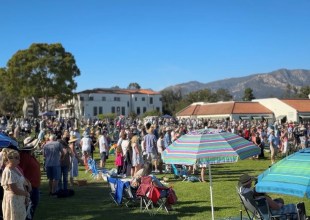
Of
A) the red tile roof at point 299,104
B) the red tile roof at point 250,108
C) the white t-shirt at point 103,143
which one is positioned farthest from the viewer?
the red tile roof at point 250,108

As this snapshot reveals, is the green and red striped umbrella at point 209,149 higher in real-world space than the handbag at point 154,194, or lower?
higher

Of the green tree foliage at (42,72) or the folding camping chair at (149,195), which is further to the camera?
the green tree foliage at (42,72)

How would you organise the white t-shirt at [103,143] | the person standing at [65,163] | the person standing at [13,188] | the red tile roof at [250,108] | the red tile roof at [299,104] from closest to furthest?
the person standing at [13,188] < the person standing at [65,163] < the white t-shirt at [103,143] < the red tile roof at [299,104] < the red tile roof at [250,108]

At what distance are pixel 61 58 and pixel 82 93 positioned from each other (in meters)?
29.1

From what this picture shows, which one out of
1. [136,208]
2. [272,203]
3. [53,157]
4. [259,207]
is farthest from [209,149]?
[53,157]

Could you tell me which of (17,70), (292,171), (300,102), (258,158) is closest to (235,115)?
(300,102)

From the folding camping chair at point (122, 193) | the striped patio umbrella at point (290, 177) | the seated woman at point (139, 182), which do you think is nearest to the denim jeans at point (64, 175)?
the folding camping chair at point (122, 193)

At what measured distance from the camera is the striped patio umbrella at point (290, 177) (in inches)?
187

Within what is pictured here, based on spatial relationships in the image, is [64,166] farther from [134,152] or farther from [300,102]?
[300,102]

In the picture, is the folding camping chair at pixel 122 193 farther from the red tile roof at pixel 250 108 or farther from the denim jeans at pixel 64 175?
the red tile roof at pixel 250 108

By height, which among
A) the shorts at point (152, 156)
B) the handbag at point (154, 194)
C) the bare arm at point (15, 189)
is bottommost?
the handbag at point (154, 194)

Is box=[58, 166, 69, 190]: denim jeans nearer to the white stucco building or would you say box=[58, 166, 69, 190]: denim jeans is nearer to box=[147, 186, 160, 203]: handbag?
box=[147, 186, 160, 203]: handbag

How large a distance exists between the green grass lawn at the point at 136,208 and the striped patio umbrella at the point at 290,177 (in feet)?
10.0

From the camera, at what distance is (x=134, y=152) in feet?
39.7
